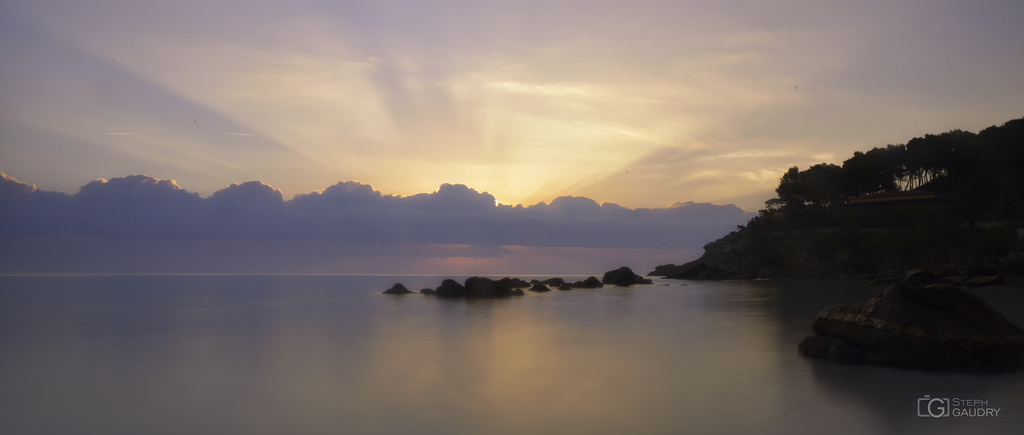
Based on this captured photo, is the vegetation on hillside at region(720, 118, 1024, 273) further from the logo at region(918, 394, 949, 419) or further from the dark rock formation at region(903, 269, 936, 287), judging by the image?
the logo at region(918, 394, 949, 419)

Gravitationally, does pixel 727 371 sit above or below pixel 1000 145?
below

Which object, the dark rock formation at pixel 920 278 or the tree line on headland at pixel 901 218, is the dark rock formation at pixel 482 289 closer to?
the dark rock formation at pixel 920 278

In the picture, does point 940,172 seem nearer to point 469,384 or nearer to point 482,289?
point 482,289

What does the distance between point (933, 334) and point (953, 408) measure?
10.6ft

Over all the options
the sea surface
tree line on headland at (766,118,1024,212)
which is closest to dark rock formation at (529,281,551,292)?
the sea surface

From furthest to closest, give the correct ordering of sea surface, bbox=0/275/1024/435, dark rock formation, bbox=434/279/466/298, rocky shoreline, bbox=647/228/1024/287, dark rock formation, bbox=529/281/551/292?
rocky shoreline, bbox=647/228/1024/287, dark rock formation, bbox=529/281/551/292, dark rock formation, bbox=434/279/466/298, sea surface, bbox=0/275/1024/435

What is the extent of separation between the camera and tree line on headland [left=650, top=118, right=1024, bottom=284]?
73.1 meters

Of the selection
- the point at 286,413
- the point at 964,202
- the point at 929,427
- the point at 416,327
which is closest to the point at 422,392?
the point at 286,413

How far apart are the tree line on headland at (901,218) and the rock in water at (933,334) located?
4861 centimetres

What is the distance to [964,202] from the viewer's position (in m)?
84.2

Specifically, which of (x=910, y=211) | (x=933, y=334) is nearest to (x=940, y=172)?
(x=910, y=211)

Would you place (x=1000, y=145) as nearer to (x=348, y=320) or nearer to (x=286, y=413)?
(x=348, y=320)

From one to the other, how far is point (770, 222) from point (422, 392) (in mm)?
100173

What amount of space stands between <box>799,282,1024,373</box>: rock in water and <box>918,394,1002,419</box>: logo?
2.31 metres
